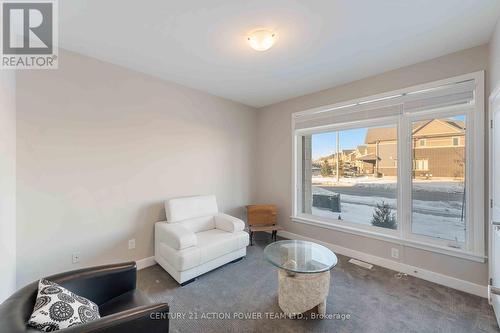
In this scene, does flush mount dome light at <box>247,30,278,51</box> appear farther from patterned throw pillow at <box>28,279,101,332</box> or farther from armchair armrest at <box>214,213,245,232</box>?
patterned throw pillow at <box>28,279,101,332</box>

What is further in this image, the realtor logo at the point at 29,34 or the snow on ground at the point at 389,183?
the snow on ground at the point at 389,183

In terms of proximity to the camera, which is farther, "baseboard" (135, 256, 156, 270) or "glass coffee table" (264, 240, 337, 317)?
"baseboard" (135, 256, 156, 270)

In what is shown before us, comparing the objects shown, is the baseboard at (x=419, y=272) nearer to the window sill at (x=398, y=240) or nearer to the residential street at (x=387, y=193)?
the window sill at (x=398, y=240)

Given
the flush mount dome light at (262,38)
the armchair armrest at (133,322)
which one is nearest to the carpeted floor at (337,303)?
the armchair armrest at (133,322)

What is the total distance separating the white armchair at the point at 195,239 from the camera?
2332mm

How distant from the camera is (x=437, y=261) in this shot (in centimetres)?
238

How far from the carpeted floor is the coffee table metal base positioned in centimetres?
10

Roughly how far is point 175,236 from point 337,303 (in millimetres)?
1820

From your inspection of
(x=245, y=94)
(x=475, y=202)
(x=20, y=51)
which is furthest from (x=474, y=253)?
(x=20, y=51)

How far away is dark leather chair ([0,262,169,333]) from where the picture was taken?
95cm

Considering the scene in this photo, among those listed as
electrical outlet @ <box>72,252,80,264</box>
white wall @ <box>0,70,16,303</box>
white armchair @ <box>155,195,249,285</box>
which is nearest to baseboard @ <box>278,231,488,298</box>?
white armchair @ <box>155,195,249,285</box>

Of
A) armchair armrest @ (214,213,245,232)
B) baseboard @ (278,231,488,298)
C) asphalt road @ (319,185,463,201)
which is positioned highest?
asphalt road @ (319,185,463,201)

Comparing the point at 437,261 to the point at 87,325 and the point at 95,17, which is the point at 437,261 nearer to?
the point at 87,325

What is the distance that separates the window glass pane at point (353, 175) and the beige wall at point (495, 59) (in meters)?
0.95
